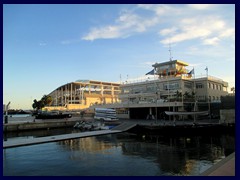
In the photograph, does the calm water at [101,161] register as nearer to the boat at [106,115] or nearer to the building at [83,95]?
the boat at [106,115]

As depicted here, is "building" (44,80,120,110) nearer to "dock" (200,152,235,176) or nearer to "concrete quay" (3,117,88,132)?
"concrete quay" (3,117,88,132)

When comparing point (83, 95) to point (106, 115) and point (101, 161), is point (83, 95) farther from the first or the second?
point (101, 161)

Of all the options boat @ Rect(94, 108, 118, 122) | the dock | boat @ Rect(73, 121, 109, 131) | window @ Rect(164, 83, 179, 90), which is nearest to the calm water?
the dock

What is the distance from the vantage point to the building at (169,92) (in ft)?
154

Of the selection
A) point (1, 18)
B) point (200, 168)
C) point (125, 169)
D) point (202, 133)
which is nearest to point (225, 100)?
point (202, 133)

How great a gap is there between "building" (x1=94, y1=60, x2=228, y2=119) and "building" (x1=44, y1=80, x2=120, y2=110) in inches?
1838

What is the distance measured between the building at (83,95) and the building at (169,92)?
1838 inches

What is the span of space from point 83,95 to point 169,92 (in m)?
63.9

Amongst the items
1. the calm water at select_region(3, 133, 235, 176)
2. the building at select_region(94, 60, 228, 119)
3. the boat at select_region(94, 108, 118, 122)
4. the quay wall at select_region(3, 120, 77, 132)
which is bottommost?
the quay wall at select_region(3, 120, 77, 132)

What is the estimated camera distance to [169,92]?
49.9 meters

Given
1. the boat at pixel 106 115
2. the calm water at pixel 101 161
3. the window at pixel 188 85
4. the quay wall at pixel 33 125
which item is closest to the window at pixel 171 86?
the window at pixel 188 85

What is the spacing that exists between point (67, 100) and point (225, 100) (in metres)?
85.0

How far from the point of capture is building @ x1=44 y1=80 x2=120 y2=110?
10575cm

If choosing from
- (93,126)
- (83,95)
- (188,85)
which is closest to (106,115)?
(93,126)
